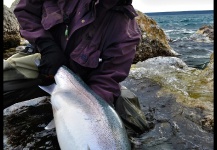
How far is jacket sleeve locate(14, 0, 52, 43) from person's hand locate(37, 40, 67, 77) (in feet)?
0.59

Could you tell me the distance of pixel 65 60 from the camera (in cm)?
339

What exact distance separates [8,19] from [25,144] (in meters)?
6.16

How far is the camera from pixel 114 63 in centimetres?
345

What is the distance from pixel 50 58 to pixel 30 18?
2.21ft

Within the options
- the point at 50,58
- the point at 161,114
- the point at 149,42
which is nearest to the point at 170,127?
the point at 161,114

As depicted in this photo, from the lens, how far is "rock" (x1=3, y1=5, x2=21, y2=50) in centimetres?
870

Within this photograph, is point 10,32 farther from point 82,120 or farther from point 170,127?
point 82,120

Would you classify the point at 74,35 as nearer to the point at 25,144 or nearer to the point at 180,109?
the point at 25,144

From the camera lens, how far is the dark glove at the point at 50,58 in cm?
328

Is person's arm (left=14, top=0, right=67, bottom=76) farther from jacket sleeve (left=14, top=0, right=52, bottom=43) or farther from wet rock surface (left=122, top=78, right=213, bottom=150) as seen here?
wet rock surface (left=122, top=78, right=213, bottom=150)

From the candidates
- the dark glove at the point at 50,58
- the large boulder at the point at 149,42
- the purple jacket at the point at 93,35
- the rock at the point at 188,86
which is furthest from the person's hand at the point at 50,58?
the large boulder at the point at 149,42

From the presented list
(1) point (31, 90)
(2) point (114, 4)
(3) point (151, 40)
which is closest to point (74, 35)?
(2) point (114, 4)

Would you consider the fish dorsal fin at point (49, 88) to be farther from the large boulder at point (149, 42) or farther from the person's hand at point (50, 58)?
the large boulder at point (149, 42)

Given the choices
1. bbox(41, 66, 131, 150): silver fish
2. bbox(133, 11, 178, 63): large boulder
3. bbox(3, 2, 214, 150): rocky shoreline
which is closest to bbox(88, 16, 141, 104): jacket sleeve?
bbox(41, 66, 131, 150): silver fish
